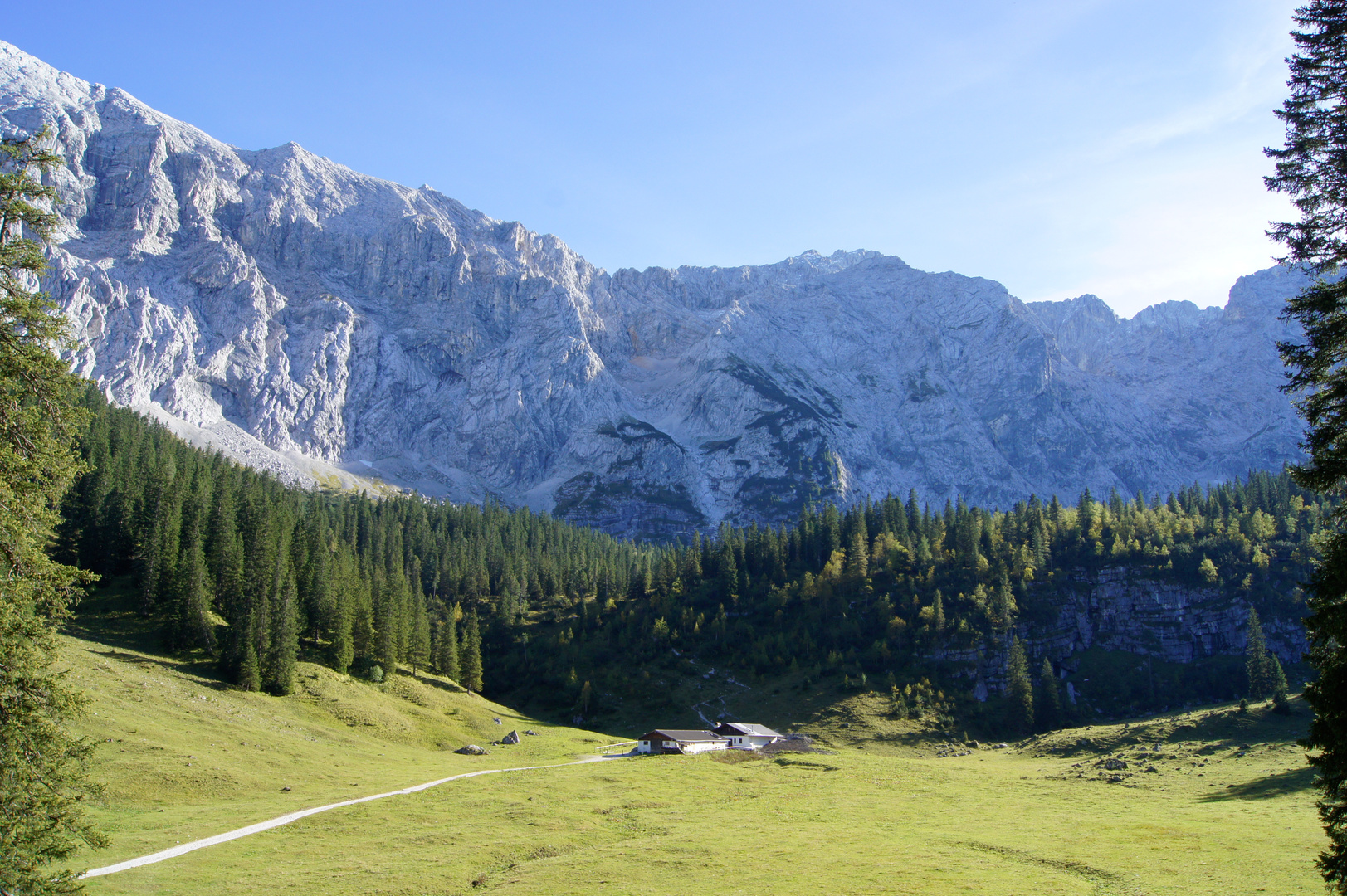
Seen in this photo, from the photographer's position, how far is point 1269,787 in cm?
6956

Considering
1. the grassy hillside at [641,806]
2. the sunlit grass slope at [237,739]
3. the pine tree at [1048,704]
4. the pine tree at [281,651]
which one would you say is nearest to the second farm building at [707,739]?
the grassy hillside at [641,806]

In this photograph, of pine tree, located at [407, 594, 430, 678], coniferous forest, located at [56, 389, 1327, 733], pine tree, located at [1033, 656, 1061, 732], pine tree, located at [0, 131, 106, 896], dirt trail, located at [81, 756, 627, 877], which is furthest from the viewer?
pine tree, located at [1033, 656, 1061, 732]

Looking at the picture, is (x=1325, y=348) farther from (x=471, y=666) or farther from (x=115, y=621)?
(x=471, y=666)

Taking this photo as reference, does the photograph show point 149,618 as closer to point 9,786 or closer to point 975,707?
point 9,786

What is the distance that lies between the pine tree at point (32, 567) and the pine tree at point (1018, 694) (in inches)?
4955

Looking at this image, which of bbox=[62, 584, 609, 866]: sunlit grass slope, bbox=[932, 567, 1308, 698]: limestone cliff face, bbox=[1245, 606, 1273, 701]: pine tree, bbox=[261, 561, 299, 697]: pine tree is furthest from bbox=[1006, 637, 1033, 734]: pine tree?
bbox=[261, 561, 299, 697]: pine tree

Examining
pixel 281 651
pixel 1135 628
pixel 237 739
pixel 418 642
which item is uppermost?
pixel 281 651

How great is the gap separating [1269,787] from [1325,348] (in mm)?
66515

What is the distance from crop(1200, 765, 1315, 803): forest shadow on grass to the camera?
67.2m

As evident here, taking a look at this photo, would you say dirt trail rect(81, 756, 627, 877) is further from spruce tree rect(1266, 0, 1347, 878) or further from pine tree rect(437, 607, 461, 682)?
pine tree rect(437, 607, 461, 682)

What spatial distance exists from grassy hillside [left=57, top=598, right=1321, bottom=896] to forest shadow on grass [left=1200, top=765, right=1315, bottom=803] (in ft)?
1.31

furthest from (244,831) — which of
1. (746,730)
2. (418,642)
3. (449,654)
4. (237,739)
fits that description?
(449,654)

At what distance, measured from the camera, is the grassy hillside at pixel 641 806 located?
136 ft

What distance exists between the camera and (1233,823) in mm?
55094
